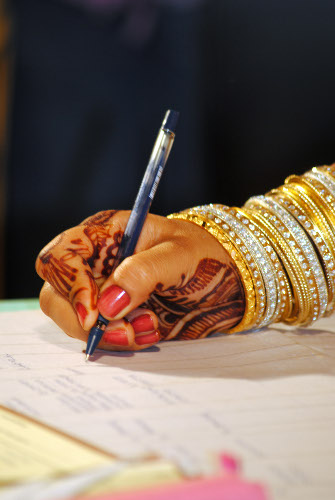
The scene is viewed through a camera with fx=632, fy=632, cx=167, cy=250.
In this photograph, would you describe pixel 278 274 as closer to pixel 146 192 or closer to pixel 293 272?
pixel 293 272

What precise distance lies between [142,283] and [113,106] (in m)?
0.94

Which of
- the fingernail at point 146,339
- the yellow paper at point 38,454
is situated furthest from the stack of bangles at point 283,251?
the yellow paper at point 38,454

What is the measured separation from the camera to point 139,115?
1486 millimetres

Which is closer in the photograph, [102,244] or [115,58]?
[102,244]

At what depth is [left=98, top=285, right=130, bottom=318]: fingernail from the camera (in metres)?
0.61

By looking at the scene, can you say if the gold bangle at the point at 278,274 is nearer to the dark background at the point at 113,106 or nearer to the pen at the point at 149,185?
the pen at the point at 149,185

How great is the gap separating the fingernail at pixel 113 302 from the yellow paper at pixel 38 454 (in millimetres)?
A: 179

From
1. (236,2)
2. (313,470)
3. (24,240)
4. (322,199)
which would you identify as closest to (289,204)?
(322,199)

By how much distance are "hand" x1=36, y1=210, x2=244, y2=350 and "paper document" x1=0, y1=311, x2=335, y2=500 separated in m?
0.02

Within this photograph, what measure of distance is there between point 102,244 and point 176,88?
89cm

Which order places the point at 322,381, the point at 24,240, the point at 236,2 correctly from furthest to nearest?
the point at 24,240 → the point at 236,2 → the point at 322,381

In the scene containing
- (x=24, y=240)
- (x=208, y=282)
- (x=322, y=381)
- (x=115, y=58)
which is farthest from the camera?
(x=24, y=240)

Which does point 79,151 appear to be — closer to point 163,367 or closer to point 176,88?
point 176,88

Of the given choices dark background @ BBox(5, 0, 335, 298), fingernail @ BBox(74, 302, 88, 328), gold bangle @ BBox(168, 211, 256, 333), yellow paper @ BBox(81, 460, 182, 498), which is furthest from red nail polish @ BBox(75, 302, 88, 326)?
dark background @ BBox(5, 0, 335, 298)
